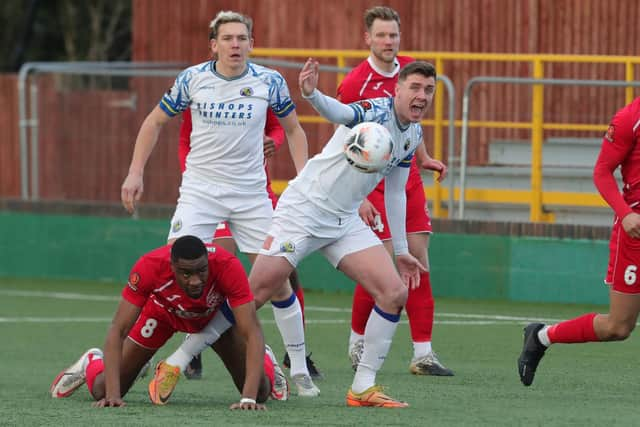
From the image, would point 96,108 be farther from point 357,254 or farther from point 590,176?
point 357,254

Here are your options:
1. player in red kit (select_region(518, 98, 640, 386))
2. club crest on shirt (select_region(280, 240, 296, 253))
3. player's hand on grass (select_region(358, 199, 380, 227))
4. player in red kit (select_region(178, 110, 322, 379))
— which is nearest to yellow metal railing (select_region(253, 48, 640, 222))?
player in red kit (select_region(178, 110, 322, 379))

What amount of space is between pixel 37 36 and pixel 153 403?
28.9 metres

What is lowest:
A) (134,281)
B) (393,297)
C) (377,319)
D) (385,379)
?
(385,379)

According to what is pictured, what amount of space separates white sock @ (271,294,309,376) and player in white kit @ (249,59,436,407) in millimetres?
500

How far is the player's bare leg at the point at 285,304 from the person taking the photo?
952cm

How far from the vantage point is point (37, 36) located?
37.2 meters

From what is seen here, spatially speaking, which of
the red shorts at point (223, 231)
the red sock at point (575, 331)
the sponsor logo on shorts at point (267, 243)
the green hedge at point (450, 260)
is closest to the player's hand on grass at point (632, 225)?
the red sock at point (575, 331)

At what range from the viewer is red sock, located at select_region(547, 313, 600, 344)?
9984 mm

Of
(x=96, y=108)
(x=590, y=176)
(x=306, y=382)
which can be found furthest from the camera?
(x=96, y=108)

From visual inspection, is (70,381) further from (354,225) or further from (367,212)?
(367,212)

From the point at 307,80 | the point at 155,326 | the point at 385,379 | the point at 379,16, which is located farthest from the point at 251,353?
the point at 379,16

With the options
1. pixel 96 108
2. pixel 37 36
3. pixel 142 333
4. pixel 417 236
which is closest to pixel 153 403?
pixel 142 333

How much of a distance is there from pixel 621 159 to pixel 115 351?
3023 millimetres

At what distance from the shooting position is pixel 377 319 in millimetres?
9359
